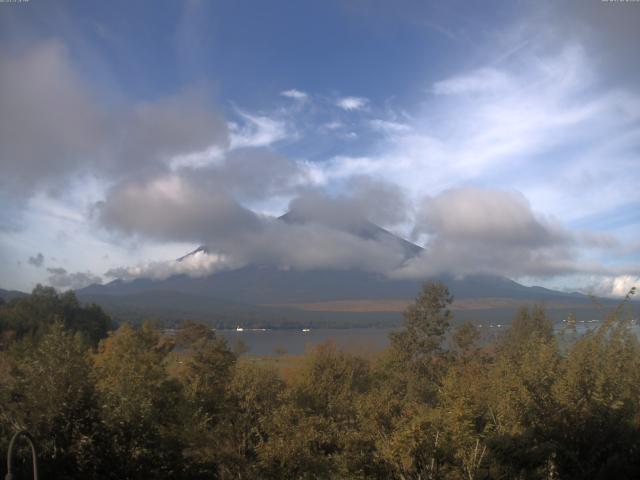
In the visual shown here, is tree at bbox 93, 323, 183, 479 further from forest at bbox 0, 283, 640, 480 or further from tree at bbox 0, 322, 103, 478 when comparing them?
tree at bbox 0, 322, 103, 478

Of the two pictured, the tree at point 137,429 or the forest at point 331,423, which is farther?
the tree at point 137,429

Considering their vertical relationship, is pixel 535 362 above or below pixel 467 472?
above

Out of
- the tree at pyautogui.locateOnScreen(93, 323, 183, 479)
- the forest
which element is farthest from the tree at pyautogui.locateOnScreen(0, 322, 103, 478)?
the tree at pyautogui.locateOnScreen(93, 323, 183, 479)

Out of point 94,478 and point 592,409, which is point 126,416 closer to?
point 94,478

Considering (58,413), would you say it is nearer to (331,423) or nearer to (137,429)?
(137,429)

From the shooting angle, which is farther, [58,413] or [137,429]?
[137,429]

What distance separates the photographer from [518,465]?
34.1 feet

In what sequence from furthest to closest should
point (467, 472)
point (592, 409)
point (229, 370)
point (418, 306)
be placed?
1. point (418, 306)
2. point (229, 370)
3. point (592, 409)
4. point (467, 472)

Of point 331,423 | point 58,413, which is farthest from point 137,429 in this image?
point 331,423

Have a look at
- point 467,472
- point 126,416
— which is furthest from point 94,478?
point 467,472

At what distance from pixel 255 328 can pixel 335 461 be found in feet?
417

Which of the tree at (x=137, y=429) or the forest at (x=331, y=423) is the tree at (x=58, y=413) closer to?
the forest at (x=331, y=423)

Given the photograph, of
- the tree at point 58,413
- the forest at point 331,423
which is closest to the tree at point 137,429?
the forest at point 331,423

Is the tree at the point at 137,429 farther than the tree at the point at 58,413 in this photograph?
Yes
